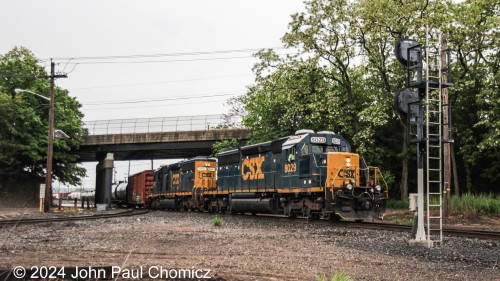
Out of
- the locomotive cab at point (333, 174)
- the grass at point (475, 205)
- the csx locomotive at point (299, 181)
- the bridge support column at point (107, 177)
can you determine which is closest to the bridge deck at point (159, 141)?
the bridge support column at point (107, 177)

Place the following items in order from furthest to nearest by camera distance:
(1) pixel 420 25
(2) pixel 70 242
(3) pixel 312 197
Result: (1) pixel 420 25, (3) pixel 312 197, (2) pixel 70 242

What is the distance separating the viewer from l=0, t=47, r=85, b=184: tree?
140 feet

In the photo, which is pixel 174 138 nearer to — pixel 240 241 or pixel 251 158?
pixel 251 158

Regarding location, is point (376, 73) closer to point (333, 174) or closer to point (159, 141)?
point (333, 174)

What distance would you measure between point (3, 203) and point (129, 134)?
13.8 metres

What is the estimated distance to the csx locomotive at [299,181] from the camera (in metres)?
18.6

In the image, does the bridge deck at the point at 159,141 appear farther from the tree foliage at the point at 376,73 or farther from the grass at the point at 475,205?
the grass at the point at 475,205

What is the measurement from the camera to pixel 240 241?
40.1 feet

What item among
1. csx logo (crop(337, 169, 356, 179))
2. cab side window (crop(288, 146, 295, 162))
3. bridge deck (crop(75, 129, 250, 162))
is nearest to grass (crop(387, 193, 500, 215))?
csx logo (crop(337, 169, 356, 179))

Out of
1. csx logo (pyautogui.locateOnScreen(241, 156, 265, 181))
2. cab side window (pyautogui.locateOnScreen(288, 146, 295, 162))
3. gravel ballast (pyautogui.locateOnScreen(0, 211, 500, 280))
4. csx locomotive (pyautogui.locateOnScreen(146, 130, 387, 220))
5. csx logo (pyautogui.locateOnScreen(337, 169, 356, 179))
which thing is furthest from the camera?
csx logo (pyautogui.locateOnScreen(241, 156, 265, 181))

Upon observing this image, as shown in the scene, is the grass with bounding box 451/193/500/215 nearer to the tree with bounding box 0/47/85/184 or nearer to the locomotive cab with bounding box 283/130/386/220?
the locomotive cab with bounding box 283/130/386/220

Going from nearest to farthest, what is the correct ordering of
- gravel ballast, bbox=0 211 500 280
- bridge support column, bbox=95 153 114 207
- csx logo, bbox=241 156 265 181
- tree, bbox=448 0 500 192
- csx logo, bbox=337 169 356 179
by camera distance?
gravel ballast, bbox=0 211 500 280
csx logo, bbox=337 169 356 179
csx logo, bbox=241 156 265 181
tree, bbox=448 0 500 192
bridge support column, bbox=95 153 114 207

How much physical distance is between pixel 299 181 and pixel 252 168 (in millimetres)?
5195

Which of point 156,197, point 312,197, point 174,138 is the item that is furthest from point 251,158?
point 174,138
